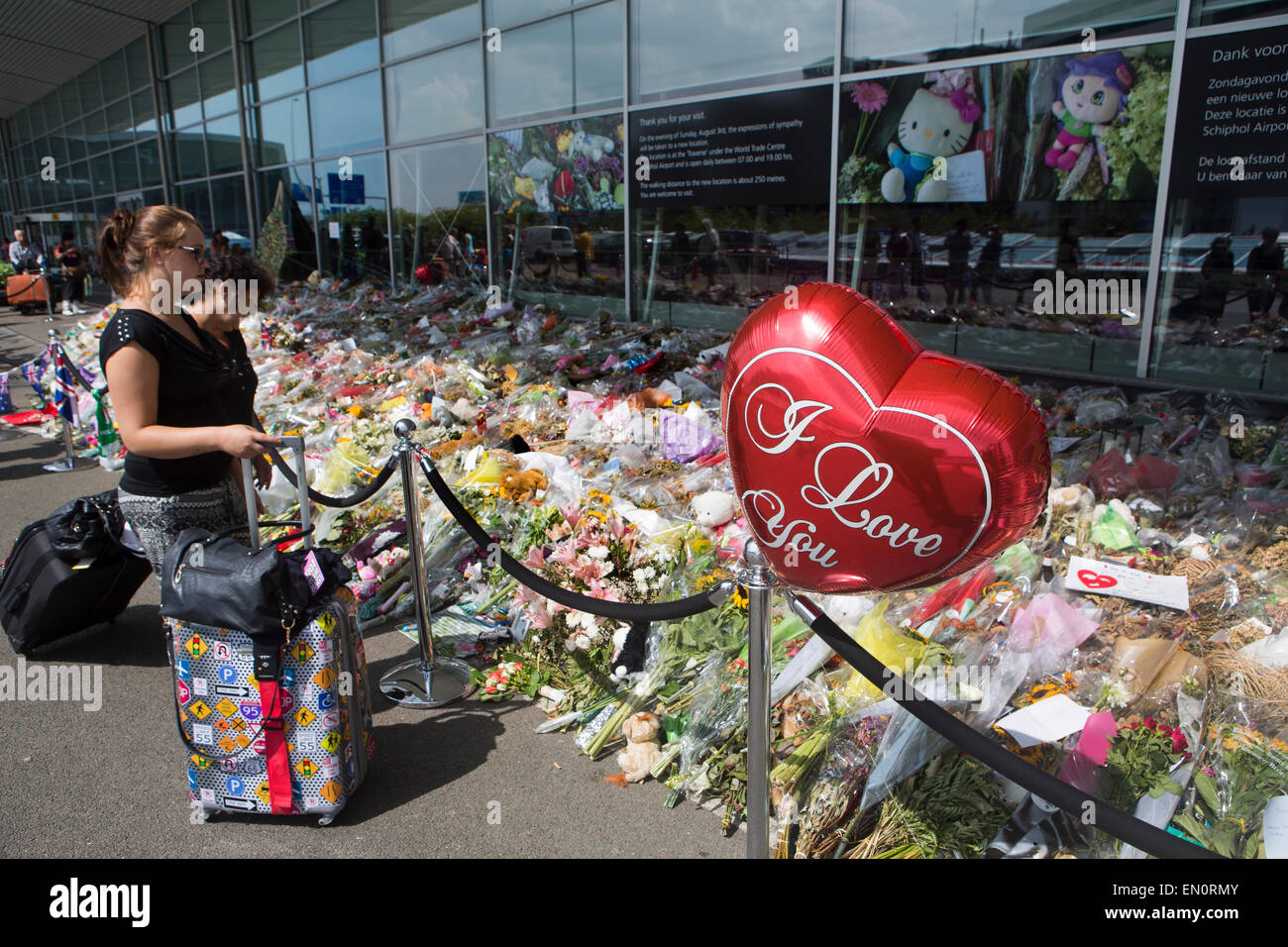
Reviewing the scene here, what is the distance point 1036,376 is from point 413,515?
16.1 ft

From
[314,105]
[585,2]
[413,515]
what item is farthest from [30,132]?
[413,515]

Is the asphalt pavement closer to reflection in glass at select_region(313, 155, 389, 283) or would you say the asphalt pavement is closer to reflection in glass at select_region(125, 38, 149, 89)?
reflection in glass at select_region(313, 155, 389, 283)

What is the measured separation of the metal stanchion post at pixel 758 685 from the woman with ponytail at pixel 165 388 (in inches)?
58.1

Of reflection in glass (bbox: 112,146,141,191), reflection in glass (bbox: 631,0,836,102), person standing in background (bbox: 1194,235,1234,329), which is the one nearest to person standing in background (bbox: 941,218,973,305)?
person standing in background (bbox: 1194,235,1234,329)

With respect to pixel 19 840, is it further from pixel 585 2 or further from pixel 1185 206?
pixel 585 2

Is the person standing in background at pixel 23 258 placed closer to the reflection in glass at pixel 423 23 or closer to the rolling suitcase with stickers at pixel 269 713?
the reflection in glass at pixel 423 23

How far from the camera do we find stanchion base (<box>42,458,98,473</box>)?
7.11 meters

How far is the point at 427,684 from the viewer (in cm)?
344

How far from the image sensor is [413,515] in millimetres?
3348

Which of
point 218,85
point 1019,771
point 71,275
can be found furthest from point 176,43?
point 1019,771

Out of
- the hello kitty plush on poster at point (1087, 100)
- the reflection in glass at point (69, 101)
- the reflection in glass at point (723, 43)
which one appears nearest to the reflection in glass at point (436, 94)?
the reflection in glass at point (723, 43)

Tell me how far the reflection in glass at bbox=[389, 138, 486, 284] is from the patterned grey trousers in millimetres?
9367

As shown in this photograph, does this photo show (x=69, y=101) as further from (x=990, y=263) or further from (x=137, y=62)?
(x=990, y=263)

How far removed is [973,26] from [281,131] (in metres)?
14.2
